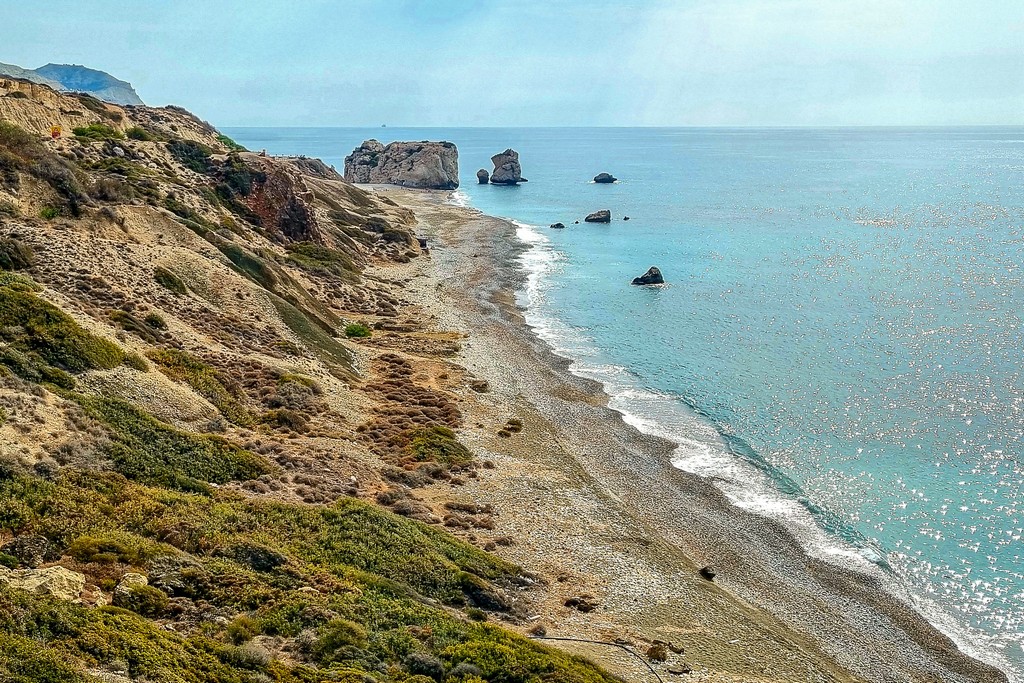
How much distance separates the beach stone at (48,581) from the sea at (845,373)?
100 ft

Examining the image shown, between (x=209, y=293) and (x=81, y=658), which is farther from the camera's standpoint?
(x=209, y=293)

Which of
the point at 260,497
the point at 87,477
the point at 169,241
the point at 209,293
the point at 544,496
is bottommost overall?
the point at 544,496

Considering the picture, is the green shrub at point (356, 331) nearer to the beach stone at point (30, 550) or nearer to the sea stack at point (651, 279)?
the sea stack at point (651, 279)

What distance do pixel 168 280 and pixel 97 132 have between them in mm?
33434

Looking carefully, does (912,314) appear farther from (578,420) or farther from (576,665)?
(576,665)

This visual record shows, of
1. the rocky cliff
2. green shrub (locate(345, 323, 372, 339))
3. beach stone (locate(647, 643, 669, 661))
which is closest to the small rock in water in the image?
the rocky cliff

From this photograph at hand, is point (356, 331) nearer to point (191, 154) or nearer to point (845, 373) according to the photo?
point (191, 154)

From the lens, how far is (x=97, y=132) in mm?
70938

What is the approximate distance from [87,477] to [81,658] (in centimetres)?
1013

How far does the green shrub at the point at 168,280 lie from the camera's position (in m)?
46.8

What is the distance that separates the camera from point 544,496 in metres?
38.1

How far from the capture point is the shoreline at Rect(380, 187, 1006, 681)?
90.5 feet

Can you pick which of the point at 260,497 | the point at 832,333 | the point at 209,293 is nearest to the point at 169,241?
the point at 209,293

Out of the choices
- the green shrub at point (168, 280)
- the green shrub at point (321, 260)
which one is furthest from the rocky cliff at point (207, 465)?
the green shrub at point (321, 260)
